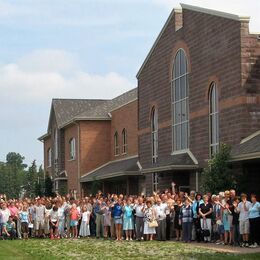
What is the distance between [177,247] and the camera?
24.2 m

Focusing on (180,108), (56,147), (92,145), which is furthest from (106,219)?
(56,147)

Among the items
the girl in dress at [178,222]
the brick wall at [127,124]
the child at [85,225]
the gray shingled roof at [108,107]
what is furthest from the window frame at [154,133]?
the girl in dress at [178,222]

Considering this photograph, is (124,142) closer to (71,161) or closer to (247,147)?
(71,161)

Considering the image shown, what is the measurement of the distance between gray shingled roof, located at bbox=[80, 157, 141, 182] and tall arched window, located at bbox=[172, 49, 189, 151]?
6.58m

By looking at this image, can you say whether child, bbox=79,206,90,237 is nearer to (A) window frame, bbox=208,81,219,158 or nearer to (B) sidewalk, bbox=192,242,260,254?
(A) window frame, bbox=208,81,219,158

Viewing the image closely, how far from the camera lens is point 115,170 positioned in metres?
48.8

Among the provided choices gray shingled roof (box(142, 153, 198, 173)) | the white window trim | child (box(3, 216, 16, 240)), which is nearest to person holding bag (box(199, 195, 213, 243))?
gray shingled roof (box(142, 153, 198, 173))

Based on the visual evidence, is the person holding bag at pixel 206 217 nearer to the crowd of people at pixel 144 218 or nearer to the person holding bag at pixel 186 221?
the crowd of people at pixel 144 218

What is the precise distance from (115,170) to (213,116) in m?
15.9

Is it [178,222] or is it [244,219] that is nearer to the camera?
[244,219]

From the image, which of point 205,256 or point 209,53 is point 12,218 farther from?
point 205,256

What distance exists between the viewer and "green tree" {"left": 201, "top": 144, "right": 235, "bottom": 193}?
29422mm

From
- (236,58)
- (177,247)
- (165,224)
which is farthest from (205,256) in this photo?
(236,58)

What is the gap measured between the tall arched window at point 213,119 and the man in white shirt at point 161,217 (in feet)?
18.5
